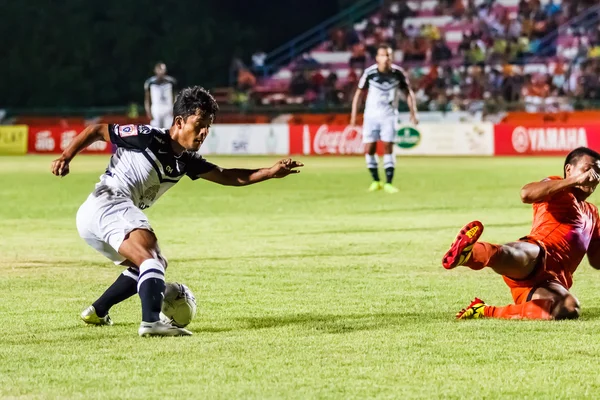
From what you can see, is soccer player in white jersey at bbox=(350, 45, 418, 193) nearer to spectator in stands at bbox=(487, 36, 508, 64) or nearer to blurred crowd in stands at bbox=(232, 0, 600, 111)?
blurred crowd in stands at bbox=(232, 0, 600, 111)

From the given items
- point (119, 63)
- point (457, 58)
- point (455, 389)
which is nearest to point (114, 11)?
point (119, 63)

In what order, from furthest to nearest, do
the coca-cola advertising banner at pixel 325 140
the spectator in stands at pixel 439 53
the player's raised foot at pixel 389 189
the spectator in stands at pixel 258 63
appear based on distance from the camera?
the spectator in stands at pixel 258 63 < the spectator in stands at pixel 439 53 < the coca-cola advertising banner at pixel 325 140 < the player's raised foot at pixel 389 189

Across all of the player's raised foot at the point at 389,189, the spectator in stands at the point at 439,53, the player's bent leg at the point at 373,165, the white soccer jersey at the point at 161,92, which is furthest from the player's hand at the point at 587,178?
the spectator in stands at the point at 439,53

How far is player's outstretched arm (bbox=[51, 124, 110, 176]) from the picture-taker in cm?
725

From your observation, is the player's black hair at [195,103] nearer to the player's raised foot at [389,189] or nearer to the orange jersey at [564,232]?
the orange jersey at [564,232]

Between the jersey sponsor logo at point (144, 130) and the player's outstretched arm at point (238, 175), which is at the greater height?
the jersey sponsor logo at point (144, 130)

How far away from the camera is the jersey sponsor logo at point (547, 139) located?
107 ft

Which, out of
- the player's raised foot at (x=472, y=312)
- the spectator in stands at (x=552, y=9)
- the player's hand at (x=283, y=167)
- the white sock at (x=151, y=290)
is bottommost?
the player's raised foot at (x=472, y=312)

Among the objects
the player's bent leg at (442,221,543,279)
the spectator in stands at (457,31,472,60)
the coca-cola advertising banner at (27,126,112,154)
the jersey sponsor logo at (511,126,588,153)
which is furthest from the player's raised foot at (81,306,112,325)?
the spectator in stands at (457,31,472,60)

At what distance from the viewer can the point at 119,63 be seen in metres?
45.3

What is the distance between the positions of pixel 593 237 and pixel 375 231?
6.16 meters

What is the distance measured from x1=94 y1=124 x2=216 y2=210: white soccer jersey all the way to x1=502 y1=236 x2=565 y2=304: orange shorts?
228cm

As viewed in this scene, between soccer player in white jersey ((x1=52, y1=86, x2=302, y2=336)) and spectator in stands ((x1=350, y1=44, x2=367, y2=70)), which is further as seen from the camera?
spectator in stands ((x1=350, y1=44, x2=367, y2=70))

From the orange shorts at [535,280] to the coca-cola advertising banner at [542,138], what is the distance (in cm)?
2497
